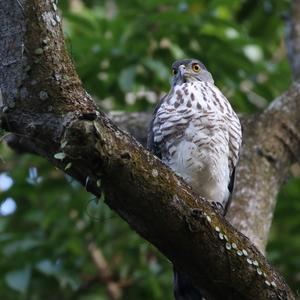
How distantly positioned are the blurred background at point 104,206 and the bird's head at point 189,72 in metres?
0.12

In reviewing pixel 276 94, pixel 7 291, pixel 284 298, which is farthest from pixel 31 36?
pixel 276 94

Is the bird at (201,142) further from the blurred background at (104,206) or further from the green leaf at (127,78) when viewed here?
the blurred background at (104,206)

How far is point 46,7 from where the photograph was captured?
108 inches

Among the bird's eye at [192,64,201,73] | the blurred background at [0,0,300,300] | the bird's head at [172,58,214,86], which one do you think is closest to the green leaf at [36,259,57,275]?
the blurred background at [0,0,300,300]

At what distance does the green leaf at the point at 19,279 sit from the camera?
14.8 ft

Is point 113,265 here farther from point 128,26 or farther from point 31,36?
point 31,36

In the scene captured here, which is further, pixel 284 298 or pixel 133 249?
pixel 133 249

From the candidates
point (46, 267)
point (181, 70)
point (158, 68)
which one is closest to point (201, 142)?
point (181, 70)

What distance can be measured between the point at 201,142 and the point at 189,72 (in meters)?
0.90

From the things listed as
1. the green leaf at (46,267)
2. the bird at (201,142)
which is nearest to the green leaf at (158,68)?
the bird at (201,142)

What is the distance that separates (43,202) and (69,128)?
289 cm

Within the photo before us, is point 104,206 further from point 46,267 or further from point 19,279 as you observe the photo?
point 19,279

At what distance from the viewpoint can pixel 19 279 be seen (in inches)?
181

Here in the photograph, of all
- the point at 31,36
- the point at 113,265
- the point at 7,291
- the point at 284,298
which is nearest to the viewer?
the point at 31,36
